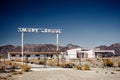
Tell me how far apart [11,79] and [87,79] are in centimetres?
561

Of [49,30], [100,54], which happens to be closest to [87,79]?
[49,30]

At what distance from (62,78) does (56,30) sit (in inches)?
1076

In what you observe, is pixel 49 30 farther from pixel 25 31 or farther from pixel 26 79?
pixel 26 79

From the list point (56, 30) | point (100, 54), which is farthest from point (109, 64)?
point (100, 54)

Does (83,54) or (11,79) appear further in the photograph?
(83,54)

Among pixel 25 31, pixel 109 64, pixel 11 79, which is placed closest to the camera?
pixel 11 79

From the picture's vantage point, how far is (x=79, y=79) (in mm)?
16281

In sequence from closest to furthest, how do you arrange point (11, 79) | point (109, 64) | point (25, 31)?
1. point (11, 79)
2. point (109, 64)
3. point (25, 31)

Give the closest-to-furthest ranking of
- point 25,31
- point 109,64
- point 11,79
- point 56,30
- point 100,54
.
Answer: point 11,79 < point 109,64 < point 25,31 < point 56,30 < point 100,54

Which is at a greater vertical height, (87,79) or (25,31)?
(25,31)

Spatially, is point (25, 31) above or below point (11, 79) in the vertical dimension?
above

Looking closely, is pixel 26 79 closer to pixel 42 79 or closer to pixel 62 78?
pixel 42 79

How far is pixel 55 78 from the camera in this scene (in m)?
16.7

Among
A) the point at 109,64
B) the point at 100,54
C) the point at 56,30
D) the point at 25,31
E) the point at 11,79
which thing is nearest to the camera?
the point at 11,79
